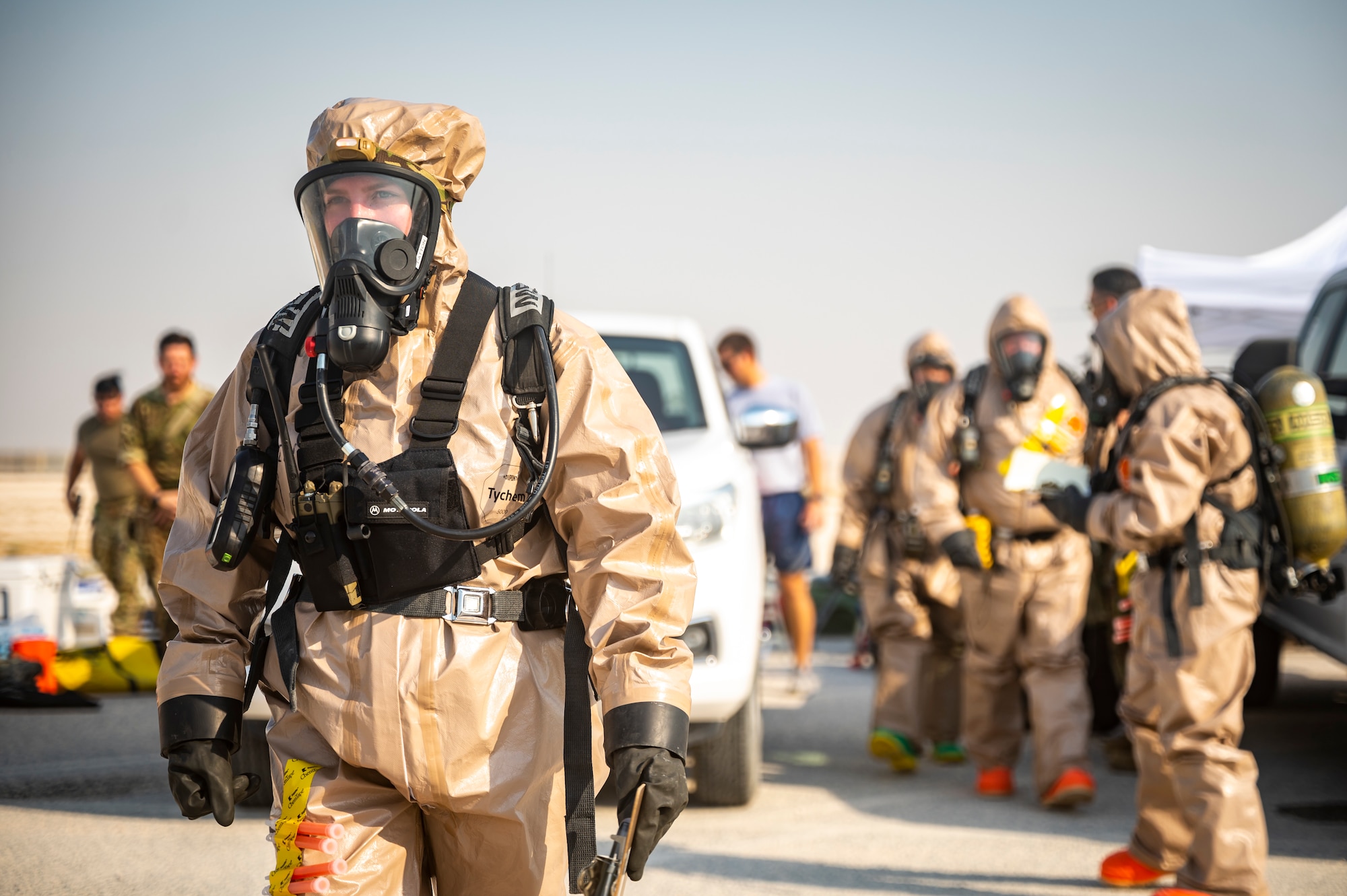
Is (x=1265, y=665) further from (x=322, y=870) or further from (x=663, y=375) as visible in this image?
(x=322, y=870)

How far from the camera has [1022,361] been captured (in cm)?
611

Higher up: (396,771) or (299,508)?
(299,508)

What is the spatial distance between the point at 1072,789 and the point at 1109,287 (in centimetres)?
285

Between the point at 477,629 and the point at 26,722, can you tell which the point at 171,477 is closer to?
the point at 26,722

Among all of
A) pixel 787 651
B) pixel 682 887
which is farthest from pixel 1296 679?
pixel 682 887

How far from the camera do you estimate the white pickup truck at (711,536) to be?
15.9ft

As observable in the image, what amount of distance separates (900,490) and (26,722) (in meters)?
4.49

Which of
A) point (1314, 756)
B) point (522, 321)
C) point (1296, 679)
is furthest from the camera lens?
point (1296, 679)

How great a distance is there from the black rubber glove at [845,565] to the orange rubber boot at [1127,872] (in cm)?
273

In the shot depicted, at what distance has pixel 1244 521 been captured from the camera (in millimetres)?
4199

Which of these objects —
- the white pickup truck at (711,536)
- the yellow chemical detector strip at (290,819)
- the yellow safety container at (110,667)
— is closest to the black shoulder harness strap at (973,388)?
the white pickup truck at (711,536)

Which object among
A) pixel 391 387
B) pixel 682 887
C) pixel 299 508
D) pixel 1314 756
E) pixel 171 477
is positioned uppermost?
pixel 391 387

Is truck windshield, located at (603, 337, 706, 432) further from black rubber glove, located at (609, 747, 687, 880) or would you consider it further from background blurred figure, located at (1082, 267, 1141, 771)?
black rubber glove, located at (609, 747, 687, 880)

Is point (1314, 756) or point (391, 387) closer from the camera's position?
point (391, 387)
